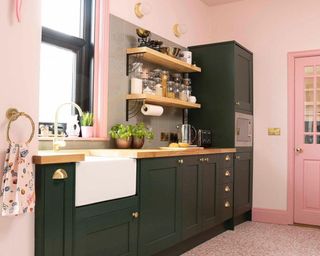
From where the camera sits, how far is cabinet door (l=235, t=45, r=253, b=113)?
14.3ft

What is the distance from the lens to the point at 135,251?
2547mm

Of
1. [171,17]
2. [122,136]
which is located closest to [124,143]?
[122,136]

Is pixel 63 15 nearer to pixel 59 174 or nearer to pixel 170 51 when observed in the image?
pixel 170 51

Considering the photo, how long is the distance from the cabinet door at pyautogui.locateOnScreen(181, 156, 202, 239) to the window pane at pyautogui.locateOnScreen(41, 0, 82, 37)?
4.83ft

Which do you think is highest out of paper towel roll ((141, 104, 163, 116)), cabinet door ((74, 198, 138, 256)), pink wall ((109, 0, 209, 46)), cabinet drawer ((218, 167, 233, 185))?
pink wall ((109, 0, 209, 46))

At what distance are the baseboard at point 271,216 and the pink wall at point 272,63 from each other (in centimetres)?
6

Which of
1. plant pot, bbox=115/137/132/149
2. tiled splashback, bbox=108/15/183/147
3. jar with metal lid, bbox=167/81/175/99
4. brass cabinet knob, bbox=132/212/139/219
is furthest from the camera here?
jar with metal lid, bbox=167/81/175/99

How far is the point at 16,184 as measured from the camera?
168cm

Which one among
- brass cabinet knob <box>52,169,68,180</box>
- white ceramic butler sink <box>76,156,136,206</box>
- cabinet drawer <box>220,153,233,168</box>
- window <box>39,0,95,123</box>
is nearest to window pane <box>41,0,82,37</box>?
window <box>39,0,95,123</box>

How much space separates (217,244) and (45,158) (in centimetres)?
235

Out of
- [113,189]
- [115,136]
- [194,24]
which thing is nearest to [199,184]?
[115,136]

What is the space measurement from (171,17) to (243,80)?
115 cm

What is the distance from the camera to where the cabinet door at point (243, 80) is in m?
4.34

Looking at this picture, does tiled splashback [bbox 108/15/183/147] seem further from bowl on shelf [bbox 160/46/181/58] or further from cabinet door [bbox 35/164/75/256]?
cabinet door [bbox 35/164/75/256]
